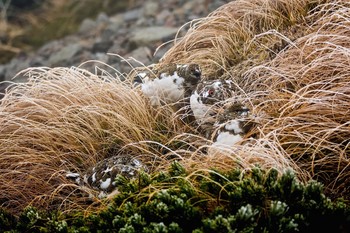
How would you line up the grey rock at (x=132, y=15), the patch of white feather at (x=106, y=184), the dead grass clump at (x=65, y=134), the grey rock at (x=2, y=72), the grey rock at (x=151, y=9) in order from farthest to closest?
the grey rock at (x=132, y=15)
the grey rock at (x=151, y=9)
the grey rock at (x=2, y=72)
the dead grass clump at (x=65, y=134)
the patch of white feather at (x=106, y=184)

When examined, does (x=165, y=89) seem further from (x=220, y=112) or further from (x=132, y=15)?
(x=132, y=15)

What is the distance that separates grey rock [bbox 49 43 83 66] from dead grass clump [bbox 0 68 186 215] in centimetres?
372

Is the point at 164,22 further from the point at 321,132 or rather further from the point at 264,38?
the point at 321,132

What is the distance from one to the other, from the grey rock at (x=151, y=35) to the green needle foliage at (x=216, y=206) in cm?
435

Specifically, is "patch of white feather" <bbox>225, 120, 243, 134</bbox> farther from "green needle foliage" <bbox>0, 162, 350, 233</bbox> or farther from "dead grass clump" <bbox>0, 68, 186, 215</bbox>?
"dead grass clump" <bbox>0, 68, 186, 215</bbox>

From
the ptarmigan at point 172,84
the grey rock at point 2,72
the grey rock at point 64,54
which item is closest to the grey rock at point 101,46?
the grey rock at point 64,54

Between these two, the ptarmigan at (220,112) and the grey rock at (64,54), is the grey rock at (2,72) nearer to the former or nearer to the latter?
the grey rock at (64,54)

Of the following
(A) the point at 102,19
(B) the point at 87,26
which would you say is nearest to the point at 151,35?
(A) the point at 102,19

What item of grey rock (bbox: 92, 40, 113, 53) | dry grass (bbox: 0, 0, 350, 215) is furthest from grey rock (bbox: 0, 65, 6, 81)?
dry grass (bbox: 0, 0, 350, 215)

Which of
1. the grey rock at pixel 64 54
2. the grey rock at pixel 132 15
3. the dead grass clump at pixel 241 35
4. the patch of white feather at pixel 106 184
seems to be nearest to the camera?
the patch of white feather at pixel 106 184

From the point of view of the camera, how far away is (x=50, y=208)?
4.47 meters

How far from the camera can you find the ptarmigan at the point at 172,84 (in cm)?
502

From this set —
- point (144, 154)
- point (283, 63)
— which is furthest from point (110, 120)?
point (283, 63)

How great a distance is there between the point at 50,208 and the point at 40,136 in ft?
2.25
